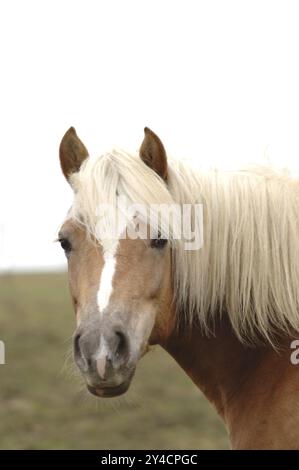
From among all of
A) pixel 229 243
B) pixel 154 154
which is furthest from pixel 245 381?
pixel 154 154

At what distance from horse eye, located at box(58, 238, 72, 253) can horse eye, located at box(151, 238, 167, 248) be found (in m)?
0.48

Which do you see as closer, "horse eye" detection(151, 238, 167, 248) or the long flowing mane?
"horse eye" detection(151, 238, 167, 248)

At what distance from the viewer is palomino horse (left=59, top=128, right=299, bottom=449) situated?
3877 mm

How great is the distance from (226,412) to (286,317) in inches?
28.9

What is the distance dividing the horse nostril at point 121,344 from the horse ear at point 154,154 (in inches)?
39.5

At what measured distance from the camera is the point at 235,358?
429cm

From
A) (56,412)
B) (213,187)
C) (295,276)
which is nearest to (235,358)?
(295,276)

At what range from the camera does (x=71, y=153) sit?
4367mm

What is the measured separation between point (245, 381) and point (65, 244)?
4.28 feet

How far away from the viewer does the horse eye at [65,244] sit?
4082 millimetres

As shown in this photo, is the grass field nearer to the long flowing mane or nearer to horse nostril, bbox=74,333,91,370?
the long flowing mane
